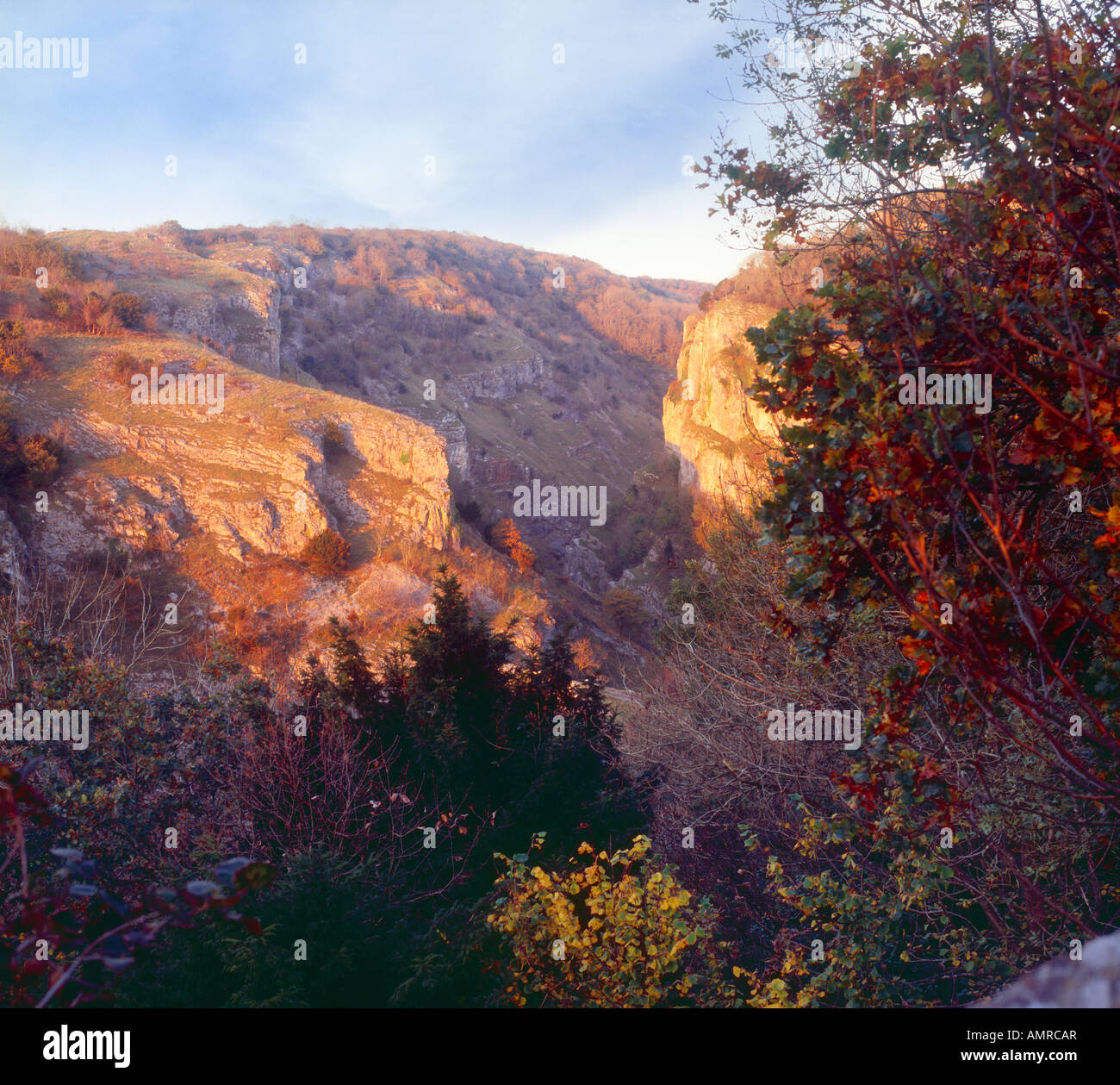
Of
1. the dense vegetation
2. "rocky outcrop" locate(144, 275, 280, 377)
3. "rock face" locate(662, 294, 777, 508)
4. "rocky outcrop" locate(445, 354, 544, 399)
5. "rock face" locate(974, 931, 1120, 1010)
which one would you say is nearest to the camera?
"rock face" locate(974, 931, 1120, 1010)

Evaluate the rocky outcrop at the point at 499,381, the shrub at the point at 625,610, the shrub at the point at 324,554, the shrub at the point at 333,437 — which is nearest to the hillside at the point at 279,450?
the shrub at the point at 333,437

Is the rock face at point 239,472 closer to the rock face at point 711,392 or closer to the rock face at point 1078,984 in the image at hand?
the rock face at point 711,392

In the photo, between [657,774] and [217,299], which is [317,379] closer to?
[217,299]

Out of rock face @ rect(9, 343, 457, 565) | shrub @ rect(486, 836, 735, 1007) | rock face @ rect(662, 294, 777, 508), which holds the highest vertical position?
rock face @ rect(662, 294, 777, 508)

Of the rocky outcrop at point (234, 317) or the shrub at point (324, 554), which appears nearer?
the shrub at point (324, 554)

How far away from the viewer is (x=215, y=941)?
4070 mm

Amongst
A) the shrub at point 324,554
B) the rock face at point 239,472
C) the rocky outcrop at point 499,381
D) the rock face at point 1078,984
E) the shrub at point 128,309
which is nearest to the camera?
the rock face at point 1078,984

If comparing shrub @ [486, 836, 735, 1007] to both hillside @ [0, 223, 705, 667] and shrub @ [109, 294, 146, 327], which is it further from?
shrub @ [109, 294, 146, 327]

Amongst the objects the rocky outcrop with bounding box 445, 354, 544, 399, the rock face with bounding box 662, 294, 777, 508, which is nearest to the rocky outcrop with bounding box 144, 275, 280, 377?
the rocky outcrop with bounding box 445, 354, 544, 399

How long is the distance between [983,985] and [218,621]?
73.8ft

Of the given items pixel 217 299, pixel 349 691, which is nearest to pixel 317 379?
pixel 217 299

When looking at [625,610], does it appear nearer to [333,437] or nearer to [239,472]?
[333,437]

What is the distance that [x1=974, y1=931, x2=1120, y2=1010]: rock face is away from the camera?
103 centimetres

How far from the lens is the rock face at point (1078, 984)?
103 centimetres
